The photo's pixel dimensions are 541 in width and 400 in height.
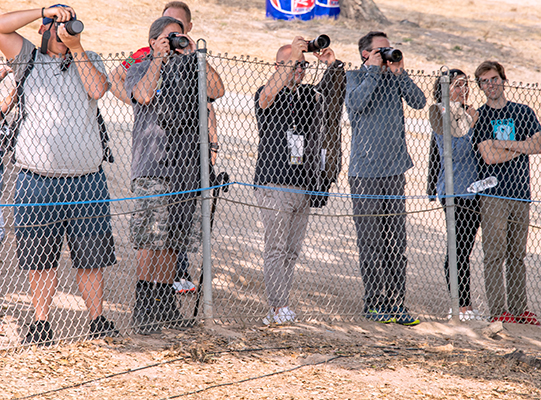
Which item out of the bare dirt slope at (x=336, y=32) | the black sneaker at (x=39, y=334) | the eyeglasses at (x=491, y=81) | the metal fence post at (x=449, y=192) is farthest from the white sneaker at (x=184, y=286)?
the bare dirt slope at (x=336, y=32)

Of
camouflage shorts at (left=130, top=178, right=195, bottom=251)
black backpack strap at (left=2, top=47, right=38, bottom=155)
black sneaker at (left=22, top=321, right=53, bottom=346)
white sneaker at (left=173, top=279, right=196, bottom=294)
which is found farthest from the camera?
white sneaker at (left=173, top=279, right=196, bottom=294)

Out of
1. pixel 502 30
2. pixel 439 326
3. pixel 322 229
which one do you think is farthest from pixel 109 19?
pixel 439 326

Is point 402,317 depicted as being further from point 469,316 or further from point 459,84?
point 459,84

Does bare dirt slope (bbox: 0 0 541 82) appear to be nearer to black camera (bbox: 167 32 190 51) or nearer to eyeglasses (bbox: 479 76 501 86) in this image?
eyeglasses (bbox: 479 76 501 86)

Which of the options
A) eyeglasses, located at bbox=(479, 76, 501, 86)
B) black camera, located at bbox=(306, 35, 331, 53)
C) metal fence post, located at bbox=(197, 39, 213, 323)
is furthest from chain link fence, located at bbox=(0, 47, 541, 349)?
black camera, located at bbox=(306, 35, 331, 53)

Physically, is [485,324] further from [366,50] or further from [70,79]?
[70,79]

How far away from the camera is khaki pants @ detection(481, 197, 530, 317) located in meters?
4.34

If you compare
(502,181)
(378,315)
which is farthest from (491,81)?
(378,315)

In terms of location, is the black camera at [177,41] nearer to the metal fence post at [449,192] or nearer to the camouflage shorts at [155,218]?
the camouflage shorts at [155,218]

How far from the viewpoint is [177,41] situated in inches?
139

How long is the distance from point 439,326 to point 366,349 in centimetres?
82

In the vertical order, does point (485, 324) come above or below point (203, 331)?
above

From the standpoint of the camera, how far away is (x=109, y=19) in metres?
16.1

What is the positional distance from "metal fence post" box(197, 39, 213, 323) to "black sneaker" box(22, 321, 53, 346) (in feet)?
3.14
